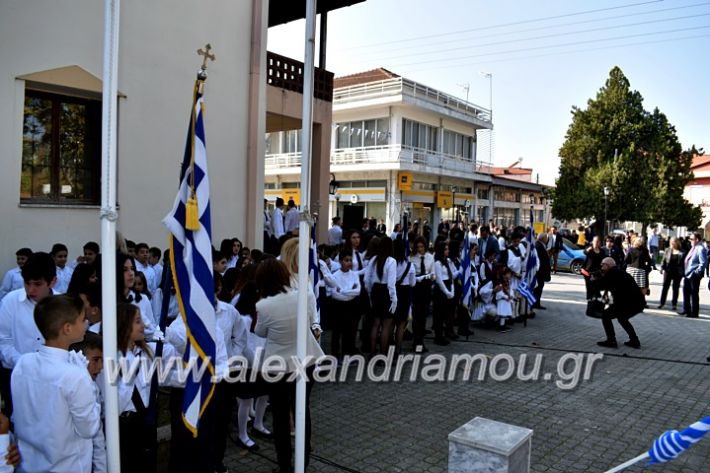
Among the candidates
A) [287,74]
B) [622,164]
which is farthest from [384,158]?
[287,74]

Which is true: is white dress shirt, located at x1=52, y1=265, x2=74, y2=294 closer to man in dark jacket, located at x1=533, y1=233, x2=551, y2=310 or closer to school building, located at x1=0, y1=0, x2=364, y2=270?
school building, located at x1=0, y1=0, x2=364, y2=270

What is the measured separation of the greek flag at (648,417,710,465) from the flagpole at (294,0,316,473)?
2.30 metres

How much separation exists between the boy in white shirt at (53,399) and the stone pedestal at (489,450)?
231 cm

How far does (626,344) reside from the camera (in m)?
10.4

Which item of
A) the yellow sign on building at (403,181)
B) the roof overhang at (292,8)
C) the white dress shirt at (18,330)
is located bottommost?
the white dress shirt at (18,330)

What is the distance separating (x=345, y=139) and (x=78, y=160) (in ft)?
86.3

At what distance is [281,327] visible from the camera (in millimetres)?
4578

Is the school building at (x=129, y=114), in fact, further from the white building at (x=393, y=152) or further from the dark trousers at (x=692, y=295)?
the white building at (x=393, y=152)

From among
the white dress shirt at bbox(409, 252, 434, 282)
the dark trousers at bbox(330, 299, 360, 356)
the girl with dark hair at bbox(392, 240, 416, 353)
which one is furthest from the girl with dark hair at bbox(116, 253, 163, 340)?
the white dress shirt at bbox(409, 252, 434, 282)

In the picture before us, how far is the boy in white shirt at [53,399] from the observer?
10.2ft

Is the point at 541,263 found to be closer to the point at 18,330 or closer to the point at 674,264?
the point at 674,264

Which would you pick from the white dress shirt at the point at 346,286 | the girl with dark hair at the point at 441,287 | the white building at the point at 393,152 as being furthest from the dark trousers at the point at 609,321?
the white building at the point at 393,152

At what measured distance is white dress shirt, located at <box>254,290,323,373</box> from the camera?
456cm

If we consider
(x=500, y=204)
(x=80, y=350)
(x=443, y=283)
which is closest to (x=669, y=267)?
(x=443, y=283)
